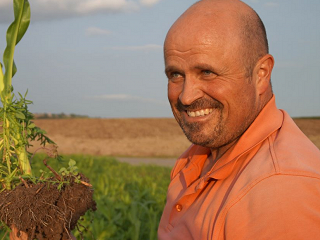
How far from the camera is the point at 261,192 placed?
131 cm

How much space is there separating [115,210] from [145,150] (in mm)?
17314

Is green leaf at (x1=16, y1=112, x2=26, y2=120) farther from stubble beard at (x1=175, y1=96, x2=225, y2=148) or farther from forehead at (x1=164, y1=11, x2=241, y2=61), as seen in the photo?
A: forehead at (x1=164, y1=11, x2=241, y2=61)

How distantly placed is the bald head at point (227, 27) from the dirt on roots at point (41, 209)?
107 centimetres

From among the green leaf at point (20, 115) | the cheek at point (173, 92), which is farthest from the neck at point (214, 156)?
the green leaf at point (20, 115)

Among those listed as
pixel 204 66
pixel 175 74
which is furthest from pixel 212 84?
pixel 175 74

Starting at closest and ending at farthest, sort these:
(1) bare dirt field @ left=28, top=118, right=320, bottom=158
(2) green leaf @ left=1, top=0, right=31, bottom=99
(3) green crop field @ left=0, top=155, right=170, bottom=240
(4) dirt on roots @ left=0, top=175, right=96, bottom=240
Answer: (4) dirt on roots @ left=0, top=175, right=96, bottom=240 → (2) green leaf @ left=1, top=0, right=31, bottom=99 → (3) green crop field @ left=0, top=155, right=170, bottom=240 → (1) bare dirt field @ left=28, top=118, right=320, bottom=158

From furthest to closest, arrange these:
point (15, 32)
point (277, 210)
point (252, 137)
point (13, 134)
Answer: point (15, 32), point (13, 134), point (252, 137), point (277, 210)

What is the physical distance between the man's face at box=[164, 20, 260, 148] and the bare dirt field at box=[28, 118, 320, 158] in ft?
66.4

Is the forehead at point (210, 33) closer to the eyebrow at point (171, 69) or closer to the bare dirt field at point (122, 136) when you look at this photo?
the eyebrow at point (171, 69)

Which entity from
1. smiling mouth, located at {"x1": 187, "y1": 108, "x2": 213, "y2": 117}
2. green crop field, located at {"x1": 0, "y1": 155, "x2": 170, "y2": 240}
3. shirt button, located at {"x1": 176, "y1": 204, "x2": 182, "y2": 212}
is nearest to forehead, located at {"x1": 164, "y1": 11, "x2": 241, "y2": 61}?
smiling mouth, located at {"x1": 187, "y1": 108, "x2": 213, "y2": 117}

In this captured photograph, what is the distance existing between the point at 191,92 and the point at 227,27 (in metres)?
0.32

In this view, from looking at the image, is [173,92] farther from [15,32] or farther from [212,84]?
[15,32]

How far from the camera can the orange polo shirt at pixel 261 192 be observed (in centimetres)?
126

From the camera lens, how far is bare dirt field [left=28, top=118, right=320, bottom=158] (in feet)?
73.8
